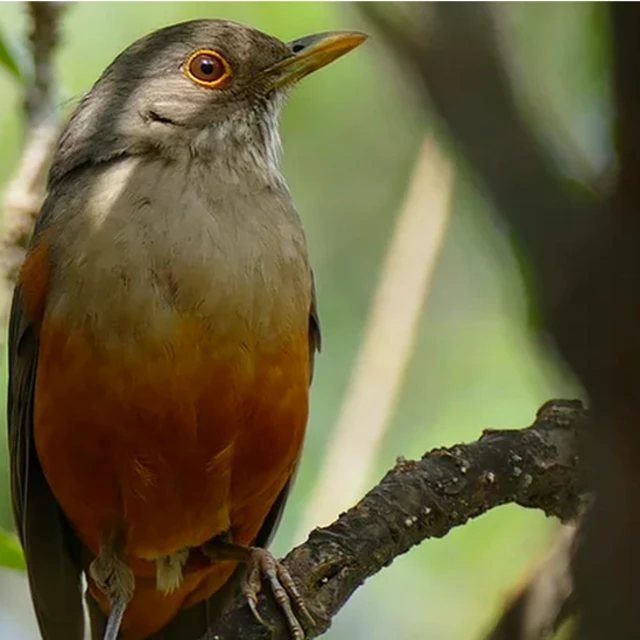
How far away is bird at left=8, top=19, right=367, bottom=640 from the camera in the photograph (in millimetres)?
4301

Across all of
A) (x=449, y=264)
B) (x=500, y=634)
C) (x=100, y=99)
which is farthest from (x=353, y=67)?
(x=500, y=634)

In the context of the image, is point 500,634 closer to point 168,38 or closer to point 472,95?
point 472,95

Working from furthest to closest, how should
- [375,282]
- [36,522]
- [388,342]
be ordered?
1. [375,282]
2. [388,342]
3. [36,522]

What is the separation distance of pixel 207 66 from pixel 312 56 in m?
0.48

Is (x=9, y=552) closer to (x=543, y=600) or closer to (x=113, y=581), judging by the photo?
(x=113, y=581)

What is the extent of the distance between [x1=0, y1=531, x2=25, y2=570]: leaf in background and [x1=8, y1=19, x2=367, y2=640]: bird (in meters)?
0.33

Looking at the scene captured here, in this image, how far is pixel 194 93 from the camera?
514 centimetres

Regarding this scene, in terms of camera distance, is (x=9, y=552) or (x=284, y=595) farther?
(x=9, y=552)

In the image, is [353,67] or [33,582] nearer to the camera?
[33,582]

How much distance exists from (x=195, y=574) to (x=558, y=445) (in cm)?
180

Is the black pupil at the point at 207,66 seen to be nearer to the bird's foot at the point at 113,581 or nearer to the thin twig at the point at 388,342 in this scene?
the thin twig at the point at 388,342

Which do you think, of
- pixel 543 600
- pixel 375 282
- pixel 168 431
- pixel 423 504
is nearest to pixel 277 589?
pixel 423 504

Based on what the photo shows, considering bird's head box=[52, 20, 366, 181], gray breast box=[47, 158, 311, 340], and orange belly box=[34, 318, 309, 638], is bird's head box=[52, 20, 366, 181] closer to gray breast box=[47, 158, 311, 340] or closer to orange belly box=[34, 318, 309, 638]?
gray breast box=[47, 158, 311, 340]

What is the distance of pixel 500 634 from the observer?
3.98 feet
